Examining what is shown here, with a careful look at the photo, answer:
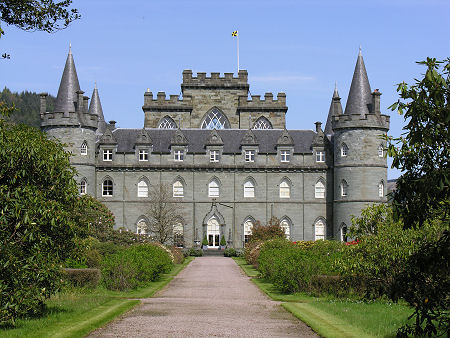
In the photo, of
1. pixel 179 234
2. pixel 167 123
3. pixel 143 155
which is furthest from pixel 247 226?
pixel 167 123

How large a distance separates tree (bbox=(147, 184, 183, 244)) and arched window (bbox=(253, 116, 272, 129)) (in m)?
Answer: 13.3

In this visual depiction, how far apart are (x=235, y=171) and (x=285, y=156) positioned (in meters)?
4.55

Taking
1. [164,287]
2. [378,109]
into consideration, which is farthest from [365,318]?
[378,109]

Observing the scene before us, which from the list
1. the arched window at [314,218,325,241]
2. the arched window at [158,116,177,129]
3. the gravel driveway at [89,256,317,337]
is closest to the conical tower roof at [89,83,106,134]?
the arched window at [158,116,177,129]

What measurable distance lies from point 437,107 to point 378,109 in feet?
159

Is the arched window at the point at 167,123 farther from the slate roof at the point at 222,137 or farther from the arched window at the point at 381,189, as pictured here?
the arched window at the point at 381,189

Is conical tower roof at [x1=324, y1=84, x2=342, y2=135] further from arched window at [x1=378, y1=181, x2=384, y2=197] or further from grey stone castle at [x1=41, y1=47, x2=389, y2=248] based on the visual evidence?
arched window at [x1=378, y1=181, x2=384, y2=197]

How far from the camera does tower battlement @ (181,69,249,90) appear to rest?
68125 mm

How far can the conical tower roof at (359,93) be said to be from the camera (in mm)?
56188

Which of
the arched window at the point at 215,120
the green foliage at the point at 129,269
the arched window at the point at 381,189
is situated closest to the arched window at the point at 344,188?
the arched window at the point at 381,189

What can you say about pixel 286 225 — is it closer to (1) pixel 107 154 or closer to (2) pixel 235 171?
(2) pixel 235 171

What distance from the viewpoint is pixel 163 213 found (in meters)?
56.0

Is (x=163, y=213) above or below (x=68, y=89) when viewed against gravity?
below

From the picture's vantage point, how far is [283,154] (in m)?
59.6
